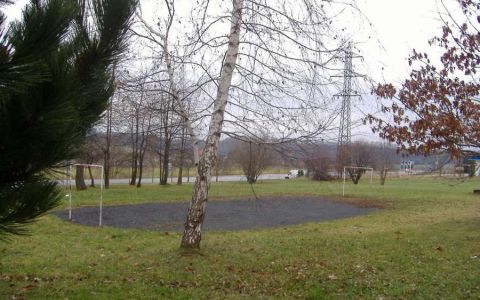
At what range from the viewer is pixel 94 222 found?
47.7 feet

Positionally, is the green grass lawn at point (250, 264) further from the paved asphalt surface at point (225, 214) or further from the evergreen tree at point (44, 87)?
the evergreen tree at point (44, 87)

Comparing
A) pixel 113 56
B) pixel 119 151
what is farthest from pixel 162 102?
pixel 119 151

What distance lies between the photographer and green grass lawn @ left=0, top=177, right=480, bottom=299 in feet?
19.9

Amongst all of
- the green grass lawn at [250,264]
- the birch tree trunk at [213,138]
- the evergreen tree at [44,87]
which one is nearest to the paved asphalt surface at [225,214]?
the green grass lawn at [250,264]

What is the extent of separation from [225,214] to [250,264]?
31.3ft

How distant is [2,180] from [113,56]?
114 centimetres

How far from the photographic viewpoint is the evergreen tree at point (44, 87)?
7.77 ft

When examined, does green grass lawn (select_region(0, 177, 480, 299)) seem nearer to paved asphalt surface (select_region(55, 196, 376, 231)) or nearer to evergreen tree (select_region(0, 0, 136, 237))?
paved asphalt surface (select_region(55, 196, 376, 231))

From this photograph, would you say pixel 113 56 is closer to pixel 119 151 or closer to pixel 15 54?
pixel 15 54

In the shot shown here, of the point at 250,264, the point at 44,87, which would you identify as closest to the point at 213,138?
the point at 250,264

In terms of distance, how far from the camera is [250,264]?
304 inches

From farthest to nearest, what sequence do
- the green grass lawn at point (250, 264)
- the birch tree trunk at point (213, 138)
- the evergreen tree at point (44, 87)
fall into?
the birch tree trunk at point (213, 138) < the green grass lawn at point (250, 264) < the evergreen tree at point (44, 87)

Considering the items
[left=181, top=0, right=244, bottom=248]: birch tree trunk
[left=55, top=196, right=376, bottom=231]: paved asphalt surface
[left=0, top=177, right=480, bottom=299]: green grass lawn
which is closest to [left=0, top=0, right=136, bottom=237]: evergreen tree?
[left=0, top=177, right=480, bottom=299]: green grass lawn

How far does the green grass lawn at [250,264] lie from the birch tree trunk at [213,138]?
0.55 metres
